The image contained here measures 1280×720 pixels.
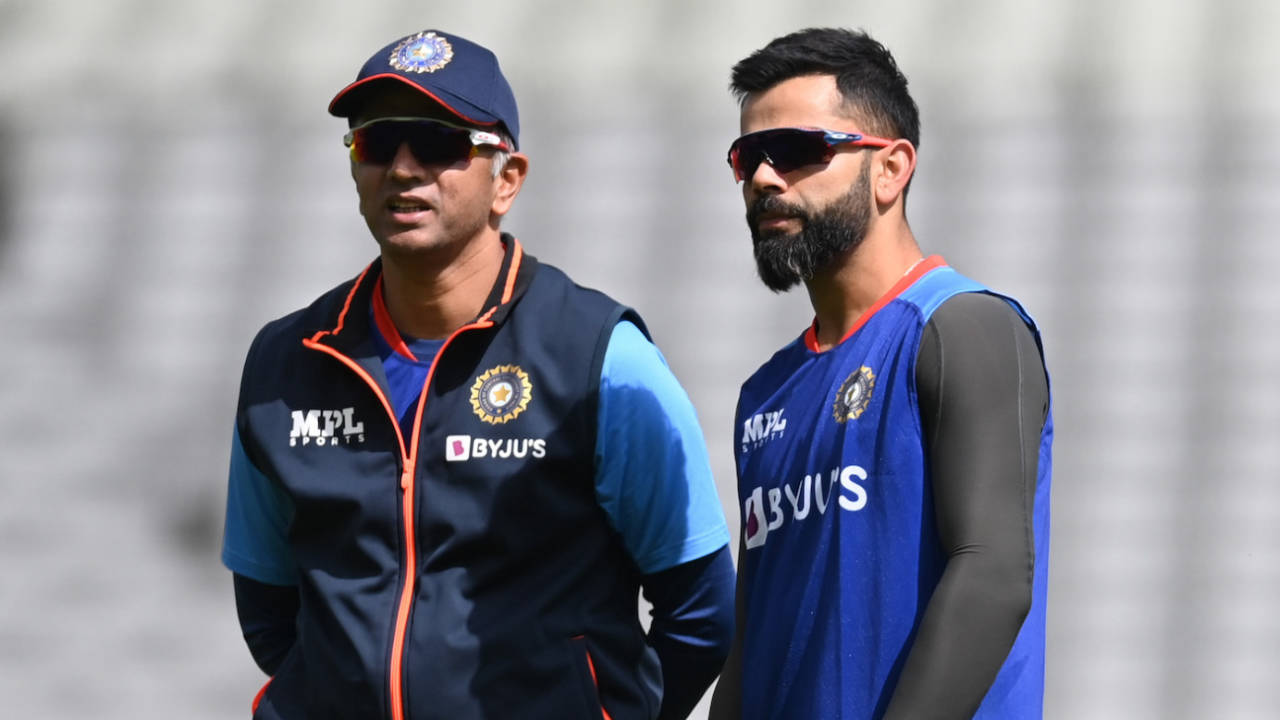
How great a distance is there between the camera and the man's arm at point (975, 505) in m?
1.70

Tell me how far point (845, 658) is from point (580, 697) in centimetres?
38

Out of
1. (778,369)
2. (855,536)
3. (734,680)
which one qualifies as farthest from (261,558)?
(855,536)

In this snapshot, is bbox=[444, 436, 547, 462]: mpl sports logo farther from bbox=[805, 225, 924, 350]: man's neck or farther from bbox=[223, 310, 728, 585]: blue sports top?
bbox=[805, 225, 924, 350]: man's neck

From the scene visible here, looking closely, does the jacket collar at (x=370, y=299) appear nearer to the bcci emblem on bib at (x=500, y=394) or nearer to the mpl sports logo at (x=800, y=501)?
the bcci emblem on bib at (x=500, y=394)

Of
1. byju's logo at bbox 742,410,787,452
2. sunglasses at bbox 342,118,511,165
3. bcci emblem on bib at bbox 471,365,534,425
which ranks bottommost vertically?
byju's logo at bbox 742,410,787,452

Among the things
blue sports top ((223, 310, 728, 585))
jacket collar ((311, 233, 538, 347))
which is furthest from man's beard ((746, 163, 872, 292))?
jacket collar ((311, 233, 538, 347))

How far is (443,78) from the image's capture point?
214 cm

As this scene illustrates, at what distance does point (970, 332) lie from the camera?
1.81 metres

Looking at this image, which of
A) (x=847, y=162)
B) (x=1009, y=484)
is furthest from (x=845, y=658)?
(x=847, y=162)

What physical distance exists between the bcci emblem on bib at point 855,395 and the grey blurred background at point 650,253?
204cm

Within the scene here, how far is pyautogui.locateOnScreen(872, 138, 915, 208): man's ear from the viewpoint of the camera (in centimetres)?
211

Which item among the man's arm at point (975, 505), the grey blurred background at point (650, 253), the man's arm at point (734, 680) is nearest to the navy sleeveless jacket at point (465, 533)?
the man's arm at point (734, 680)

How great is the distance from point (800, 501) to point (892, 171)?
0.53 metres

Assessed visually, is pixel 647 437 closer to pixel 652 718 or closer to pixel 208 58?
pixel 652 718
